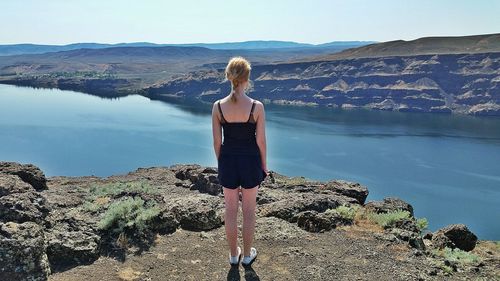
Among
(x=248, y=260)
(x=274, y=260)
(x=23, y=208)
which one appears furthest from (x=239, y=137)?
(x=23, y=208)

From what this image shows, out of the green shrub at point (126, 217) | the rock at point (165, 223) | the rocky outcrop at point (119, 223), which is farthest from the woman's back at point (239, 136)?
the rock at point (165, 223)

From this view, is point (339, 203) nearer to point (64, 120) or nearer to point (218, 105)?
point (218, 105)

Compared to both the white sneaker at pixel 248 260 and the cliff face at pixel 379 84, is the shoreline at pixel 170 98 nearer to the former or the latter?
the cliff face at pixel 379 84

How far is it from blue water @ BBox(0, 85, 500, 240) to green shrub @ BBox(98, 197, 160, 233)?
113 ft

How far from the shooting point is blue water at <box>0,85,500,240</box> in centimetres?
4862

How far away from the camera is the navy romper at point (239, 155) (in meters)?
5.40

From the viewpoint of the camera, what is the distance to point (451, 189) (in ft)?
165

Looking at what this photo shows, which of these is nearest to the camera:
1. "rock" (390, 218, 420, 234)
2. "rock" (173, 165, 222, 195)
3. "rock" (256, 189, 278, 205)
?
"rock" (390, 218, 420, 234)

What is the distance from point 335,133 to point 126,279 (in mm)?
83636

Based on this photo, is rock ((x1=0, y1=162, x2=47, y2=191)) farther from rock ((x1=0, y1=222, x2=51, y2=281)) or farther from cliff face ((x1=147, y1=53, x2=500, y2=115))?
cliff face ((x1=147, y1=53, x2=500, y2=115))

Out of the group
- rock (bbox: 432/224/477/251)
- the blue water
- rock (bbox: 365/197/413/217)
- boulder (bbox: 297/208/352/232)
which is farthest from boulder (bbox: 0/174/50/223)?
the blue water

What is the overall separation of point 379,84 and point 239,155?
15296cm

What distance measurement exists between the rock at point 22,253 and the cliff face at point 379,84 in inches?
5171

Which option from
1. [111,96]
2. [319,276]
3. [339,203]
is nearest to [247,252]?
A: [319,276]
